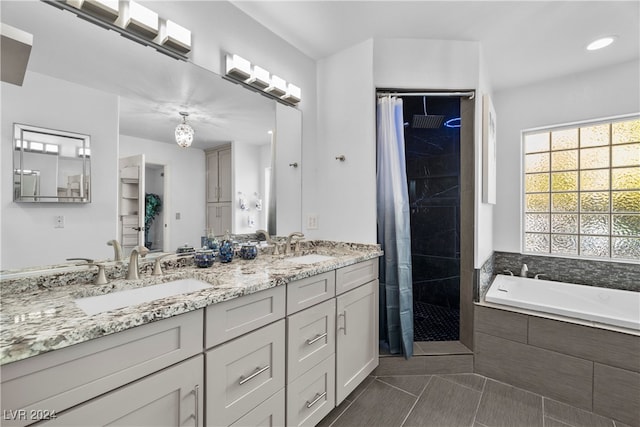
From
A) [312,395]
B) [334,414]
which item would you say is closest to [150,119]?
[312,395]

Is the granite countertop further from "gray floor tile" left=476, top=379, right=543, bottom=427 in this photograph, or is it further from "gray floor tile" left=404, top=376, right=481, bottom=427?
"gray floor tile" left=476, top=379, right=543, bottom=427

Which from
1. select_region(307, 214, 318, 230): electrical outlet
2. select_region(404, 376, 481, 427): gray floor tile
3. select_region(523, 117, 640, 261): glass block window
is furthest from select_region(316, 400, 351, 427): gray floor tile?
select_region(523, 117, 640, 261): glass block window

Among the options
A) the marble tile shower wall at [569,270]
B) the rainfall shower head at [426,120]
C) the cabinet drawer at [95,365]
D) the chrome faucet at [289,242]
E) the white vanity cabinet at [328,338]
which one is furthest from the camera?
the rainfall shower head at [426,120]

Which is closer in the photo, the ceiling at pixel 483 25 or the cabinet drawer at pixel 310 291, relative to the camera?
the cabinet drawer at pixel 310 291

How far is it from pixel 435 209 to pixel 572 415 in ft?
6.18

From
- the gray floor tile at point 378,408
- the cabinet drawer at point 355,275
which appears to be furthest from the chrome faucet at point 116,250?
the gray floor tile at point 378,408

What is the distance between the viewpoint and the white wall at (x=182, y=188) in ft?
4.99

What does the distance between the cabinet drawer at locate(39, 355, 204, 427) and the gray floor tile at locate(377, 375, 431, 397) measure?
1.49 metres

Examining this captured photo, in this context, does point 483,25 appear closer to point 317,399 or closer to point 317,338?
point 317,338

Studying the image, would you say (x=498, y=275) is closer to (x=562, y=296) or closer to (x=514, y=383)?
(x=562, y=296)

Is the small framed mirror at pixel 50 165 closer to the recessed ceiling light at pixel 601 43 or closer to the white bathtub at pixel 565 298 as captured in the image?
the white bathtub at pixel 565 298

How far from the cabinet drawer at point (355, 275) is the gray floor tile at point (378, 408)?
741mm

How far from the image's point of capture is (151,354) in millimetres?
828

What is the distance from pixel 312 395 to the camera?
145cm
